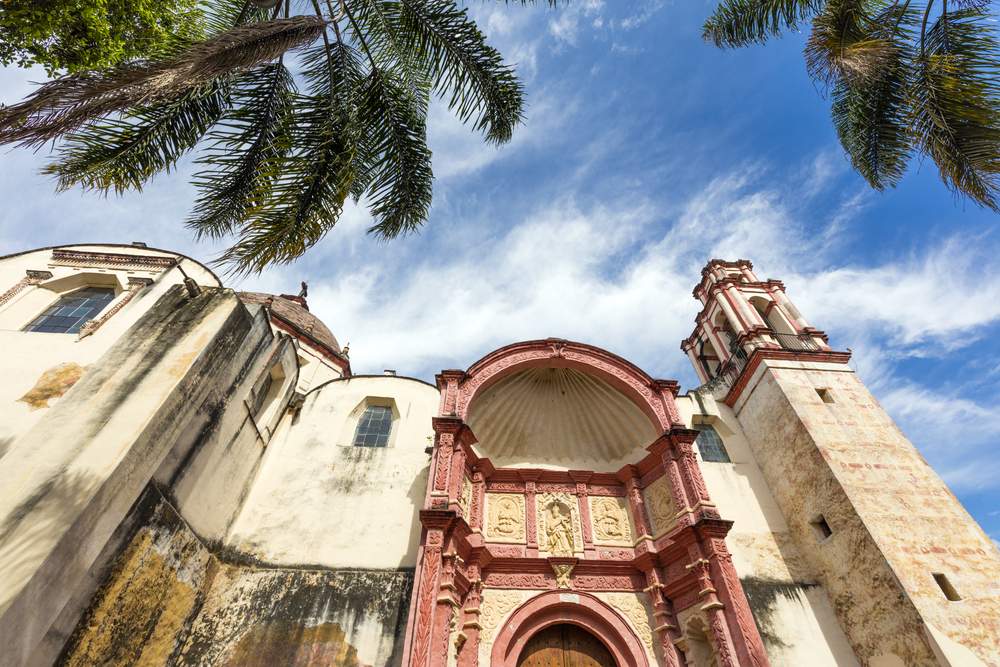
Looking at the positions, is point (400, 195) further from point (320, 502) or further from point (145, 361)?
point (320, 502)

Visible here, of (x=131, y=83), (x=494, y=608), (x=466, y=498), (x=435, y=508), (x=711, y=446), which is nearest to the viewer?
(x=131, y=83)

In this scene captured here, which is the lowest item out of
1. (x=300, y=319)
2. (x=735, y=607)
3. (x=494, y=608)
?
(x=735, y=607)

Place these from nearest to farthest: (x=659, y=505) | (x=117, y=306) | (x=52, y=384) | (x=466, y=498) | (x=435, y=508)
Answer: (x=435, y=508)
(x=52, y=384)
(x=466, y=498)
(x=659, y=505)
(x=117, y=306)

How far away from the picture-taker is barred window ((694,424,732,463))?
1234 centimetres

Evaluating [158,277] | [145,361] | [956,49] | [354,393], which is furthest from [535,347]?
[158,277]

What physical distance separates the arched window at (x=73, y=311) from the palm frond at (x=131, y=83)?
8.75 metres

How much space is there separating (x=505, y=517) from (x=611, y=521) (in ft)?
8.01

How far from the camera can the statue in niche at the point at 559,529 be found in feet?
33.2

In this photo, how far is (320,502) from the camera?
1055 centimetres

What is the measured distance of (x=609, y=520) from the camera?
10.7 meters

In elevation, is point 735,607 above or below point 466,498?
below

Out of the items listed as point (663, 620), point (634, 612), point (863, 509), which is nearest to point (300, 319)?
point (634, 612)

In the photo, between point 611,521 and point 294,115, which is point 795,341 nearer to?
point 611,521

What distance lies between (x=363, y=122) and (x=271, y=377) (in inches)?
306
